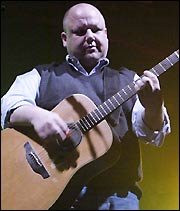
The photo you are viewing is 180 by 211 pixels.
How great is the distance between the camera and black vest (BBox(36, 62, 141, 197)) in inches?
38.3

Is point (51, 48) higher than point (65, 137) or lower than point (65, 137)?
higher

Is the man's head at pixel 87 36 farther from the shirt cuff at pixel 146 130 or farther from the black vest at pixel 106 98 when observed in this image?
the shirt cuff at pixel 146 130

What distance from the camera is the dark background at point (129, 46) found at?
110cm

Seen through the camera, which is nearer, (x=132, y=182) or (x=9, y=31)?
(x=132, y=182)

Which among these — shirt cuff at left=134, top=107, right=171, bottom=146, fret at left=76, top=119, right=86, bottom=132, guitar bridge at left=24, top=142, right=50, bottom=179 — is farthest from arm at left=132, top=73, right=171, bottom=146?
guitar bridge at left=24, top=142, right=50, bottom=179

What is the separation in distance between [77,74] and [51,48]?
0.51 feet

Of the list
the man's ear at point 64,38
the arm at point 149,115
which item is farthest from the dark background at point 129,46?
the arm at point 149,115

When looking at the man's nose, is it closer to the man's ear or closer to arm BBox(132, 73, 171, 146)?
the man's ear

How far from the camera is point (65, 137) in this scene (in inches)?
37.2

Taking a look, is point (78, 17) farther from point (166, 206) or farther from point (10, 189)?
point (166, 206)

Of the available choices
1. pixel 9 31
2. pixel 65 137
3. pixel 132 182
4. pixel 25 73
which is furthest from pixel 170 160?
pixel 9 31

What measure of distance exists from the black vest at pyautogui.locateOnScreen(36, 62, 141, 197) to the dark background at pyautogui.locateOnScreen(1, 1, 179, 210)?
0.31 feet

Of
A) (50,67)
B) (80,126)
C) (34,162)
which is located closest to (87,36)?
(50,67)

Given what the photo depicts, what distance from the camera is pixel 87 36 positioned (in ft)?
3.34
